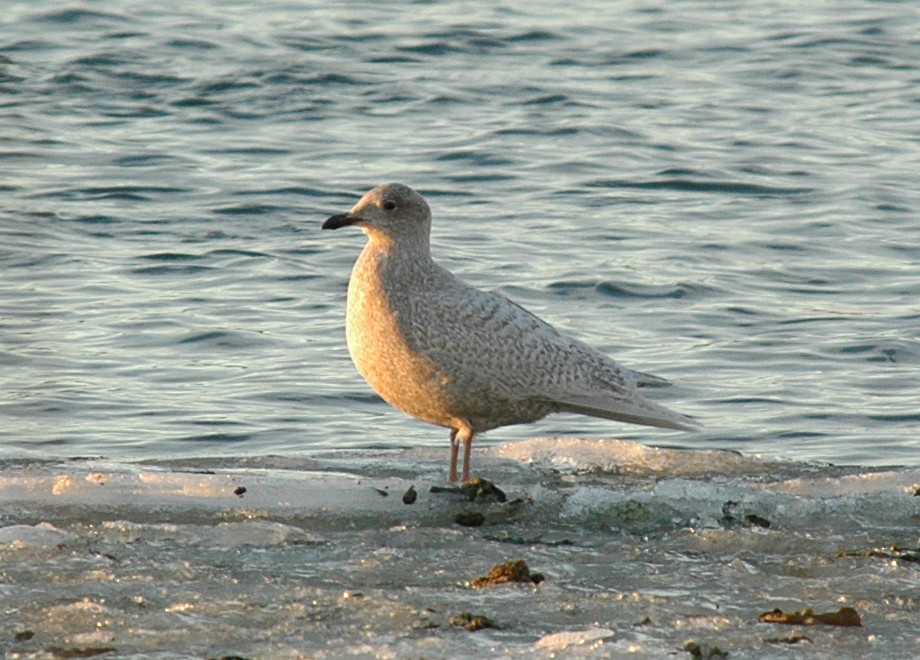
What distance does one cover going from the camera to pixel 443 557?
5594mm

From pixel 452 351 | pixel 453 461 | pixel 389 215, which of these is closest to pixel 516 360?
pixel 452 351

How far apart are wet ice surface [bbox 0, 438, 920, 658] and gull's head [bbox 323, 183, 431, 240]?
0.95 meters

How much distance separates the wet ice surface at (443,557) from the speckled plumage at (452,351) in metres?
0.30

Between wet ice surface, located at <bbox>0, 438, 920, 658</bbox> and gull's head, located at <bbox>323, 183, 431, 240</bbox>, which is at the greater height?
gull's head, located at <bbox>323, 183, 431, 240</bbox>

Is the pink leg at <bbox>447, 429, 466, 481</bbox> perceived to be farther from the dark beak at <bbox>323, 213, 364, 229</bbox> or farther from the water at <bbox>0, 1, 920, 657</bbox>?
the dark beak at <bbox>323, 213, 364, 229</bbox>

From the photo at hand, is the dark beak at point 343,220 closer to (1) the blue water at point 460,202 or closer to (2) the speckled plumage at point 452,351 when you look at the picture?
(2) the speckled plumage at point 452,351

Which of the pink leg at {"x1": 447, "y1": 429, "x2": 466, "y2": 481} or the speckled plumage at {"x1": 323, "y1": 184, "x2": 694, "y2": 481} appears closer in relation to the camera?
the speckled plumage at {"x1": 323, "y1": 184, "x2": 694, "y2": 481}

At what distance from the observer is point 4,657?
4590mm

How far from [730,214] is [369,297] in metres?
6.84

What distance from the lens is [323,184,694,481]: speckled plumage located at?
6449 millimetres

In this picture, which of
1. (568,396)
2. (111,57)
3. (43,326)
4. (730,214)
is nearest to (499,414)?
(568,396)

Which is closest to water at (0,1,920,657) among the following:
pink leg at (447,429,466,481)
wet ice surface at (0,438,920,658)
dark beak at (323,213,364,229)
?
wet ice surface at (0,438,920,658)

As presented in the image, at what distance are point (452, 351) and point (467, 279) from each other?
15.5ft

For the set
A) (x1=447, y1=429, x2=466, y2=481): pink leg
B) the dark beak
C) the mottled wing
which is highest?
the dark beak
